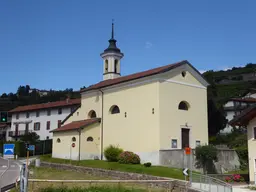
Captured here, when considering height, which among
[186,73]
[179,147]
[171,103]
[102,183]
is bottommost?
A: [102,183]

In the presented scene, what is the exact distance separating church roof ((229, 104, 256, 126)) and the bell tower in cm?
2175

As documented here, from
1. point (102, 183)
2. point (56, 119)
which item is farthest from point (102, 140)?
point (56, 119)

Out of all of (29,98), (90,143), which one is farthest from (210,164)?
(29,98)

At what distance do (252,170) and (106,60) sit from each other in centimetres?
2588

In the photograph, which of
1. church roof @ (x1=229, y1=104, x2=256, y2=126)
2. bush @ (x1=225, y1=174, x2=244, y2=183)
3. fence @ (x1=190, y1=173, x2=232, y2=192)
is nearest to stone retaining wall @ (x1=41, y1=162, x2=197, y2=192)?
fence @ (x1=190, y1=173, x2=232, y2=192)

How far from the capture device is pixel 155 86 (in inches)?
1201

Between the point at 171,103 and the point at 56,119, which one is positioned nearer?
the point at 171,103

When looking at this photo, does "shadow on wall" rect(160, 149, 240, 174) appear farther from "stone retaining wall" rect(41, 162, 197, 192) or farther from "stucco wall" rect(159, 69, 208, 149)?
"stone retaining wall" rect(41, 162, 197, 192)

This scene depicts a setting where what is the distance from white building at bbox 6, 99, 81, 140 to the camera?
193 ft

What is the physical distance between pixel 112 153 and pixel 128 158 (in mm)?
3087

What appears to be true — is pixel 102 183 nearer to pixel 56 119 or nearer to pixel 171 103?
pixel 171 103

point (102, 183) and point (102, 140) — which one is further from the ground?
point (102, 140)

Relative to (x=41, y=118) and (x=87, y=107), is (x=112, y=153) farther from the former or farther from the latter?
(x=41, y=118)

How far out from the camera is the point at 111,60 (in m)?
43.8
